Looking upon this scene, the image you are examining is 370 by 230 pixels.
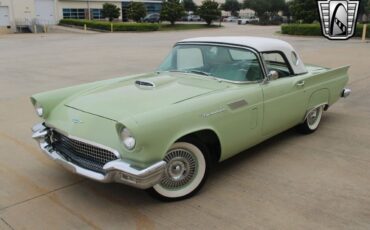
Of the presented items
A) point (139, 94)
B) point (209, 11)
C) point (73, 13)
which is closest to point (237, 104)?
point (139, 94)

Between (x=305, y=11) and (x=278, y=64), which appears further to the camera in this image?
(x=305, y=11)

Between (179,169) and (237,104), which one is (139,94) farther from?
(237,104)

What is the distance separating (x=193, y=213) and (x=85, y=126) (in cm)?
130

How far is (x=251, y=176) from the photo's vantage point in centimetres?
429

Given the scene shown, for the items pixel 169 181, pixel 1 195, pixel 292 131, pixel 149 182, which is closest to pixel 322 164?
pixel 292 131

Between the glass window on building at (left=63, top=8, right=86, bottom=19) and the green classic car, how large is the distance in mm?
48869

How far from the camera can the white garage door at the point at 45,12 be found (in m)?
46.7

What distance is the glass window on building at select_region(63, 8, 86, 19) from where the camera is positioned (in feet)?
164

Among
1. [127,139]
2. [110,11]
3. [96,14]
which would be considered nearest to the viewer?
[127,139]

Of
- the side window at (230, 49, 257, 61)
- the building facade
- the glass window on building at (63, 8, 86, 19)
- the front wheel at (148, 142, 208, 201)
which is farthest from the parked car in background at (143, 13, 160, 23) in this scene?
the front wheel at (148, 142, 208, 201)

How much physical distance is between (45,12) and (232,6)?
159 ft

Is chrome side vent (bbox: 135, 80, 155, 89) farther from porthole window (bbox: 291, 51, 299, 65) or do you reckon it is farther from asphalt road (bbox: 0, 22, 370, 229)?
porthole window (bbox: 291, 51, 299, 65)

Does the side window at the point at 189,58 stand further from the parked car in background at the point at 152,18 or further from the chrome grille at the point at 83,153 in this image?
the parked car in background at the point at 152,18

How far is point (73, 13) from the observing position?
167 ft
